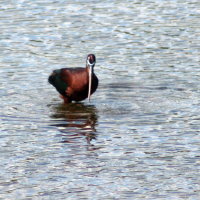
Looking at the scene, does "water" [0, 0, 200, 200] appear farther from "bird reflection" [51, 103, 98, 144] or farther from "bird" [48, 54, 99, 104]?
"bird" [48, 54, 99, 104]

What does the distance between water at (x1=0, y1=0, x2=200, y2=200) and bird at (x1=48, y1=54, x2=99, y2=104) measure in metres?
0.23

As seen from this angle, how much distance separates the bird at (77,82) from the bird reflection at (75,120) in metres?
0.20

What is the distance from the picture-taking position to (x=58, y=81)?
15.2 meters

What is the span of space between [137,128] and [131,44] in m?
6.29

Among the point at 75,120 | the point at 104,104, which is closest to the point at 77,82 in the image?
the point at 104,104

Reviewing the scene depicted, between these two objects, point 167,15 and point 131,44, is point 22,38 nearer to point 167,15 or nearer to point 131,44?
point 131,44

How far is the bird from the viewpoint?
14727mm

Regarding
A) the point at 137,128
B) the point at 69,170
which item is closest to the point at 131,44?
the point at 137,128

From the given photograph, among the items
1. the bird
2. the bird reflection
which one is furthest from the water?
the bird

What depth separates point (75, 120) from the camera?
13938 mm

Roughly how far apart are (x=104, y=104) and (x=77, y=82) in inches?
23.5

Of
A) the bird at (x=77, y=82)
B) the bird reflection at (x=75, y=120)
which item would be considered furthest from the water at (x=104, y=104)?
the bird at (x=77, y=82)

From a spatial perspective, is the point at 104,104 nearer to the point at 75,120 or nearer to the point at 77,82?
the point at 77,82

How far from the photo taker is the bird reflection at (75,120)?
12685 mm
